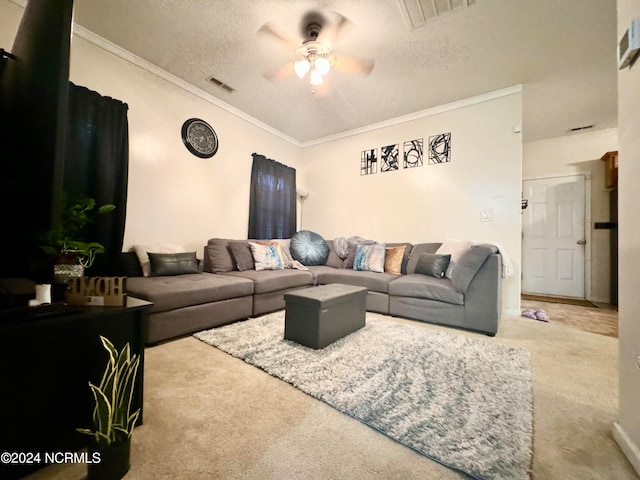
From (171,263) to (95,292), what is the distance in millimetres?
1696

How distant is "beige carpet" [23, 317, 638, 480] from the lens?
3.05ft

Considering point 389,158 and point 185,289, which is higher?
point 389,158

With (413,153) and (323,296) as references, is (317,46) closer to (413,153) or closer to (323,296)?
(413,153)

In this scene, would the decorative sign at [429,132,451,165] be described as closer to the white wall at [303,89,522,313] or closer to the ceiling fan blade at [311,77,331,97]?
the white wall at [303,89,522,313]

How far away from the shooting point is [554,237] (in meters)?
4.48

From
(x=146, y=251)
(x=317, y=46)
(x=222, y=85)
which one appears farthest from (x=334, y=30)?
(x=146, y=251)

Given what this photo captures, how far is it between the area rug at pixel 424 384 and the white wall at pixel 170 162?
1.61 meters

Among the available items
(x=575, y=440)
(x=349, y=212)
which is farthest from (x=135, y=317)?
(x=349, y=212)

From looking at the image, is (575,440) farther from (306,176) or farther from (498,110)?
(306,176)

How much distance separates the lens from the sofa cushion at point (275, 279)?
2.81 metres

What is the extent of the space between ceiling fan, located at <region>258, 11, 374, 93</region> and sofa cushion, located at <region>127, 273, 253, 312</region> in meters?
2.08

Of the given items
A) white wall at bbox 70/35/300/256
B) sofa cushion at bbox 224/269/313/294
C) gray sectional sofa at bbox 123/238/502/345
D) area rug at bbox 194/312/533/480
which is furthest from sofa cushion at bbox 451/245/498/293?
white wall at bbox 70/35/300/256

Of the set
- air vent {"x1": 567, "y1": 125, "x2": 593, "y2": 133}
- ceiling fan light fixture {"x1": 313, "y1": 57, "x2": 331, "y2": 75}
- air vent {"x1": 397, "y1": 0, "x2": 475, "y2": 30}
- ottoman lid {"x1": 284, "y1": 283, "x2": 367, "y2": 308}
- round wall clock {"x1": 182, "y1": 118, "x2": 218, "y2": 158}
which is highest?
air vent {"x1": 567, "y1": 125, "x2": 593, "y2": 133}

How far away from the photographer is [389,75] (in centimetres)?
294
